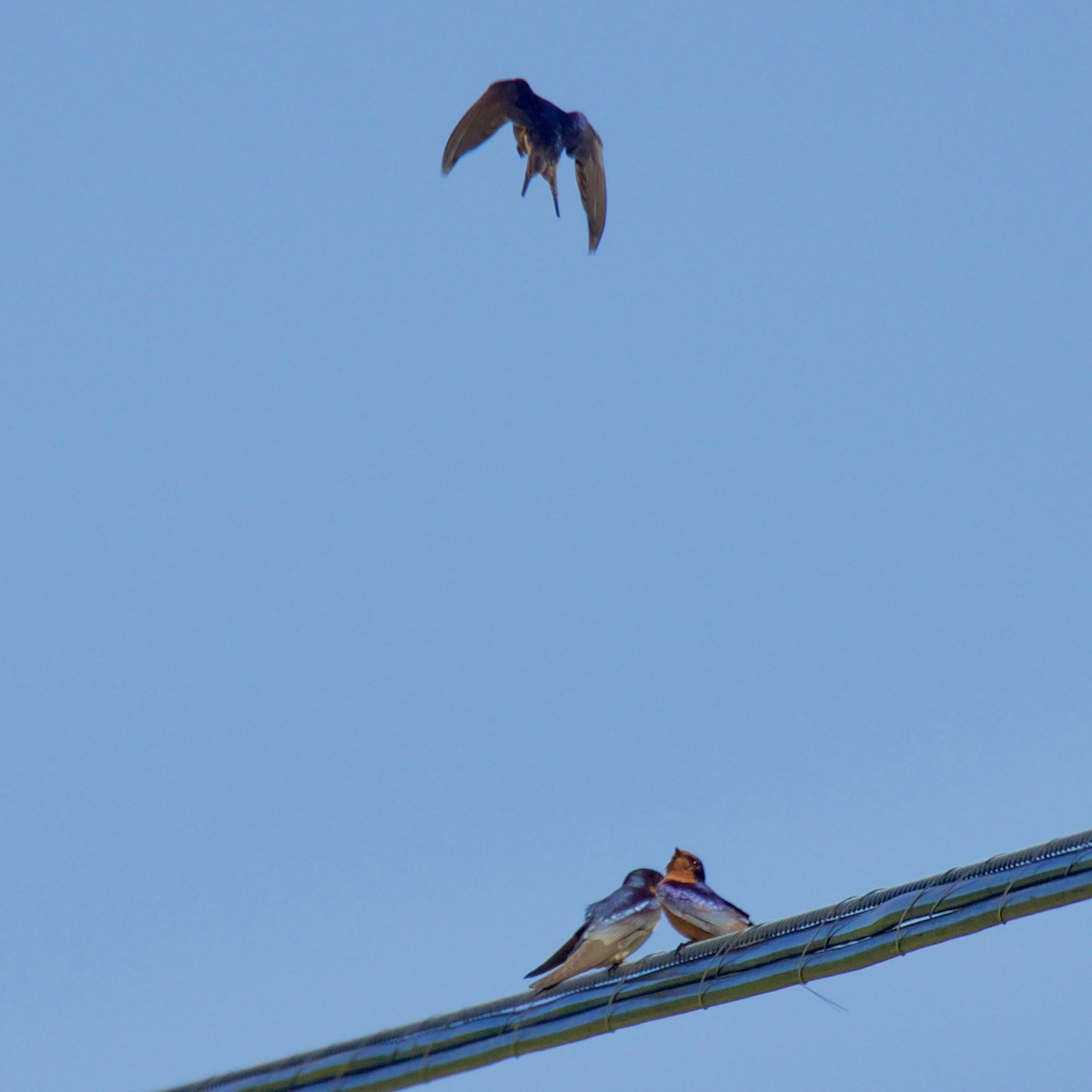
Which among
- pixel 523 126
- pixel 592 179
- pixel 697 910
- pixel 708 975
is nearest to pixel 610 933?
pixel 697 910

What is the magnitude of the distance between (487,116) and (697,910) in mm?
6795

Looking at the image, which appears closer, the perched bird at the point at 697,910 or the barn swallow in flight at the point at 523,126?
the perched bird at the point at 697,910

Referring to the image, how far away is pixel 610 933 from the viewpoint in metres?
10.2

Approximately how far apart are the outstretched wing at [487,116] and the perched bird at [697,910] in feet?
20.4

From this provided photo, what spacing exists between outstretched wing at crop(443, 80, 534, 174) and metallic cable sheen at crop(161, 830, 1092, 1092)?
837 centimetres

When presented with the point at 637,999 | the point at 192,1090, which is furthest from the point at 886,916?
the point at 192,1090

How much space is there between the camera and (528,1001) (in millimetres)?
7555

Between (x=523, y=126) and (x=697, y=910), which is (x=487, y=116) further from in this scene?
(x=697, y=910)

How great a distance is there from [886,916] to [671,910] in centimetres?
429

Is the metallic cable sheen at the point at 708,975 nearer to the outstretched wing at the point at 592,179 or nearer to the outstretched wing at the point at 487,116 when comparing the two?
the outstretched wing at the point at 487,116

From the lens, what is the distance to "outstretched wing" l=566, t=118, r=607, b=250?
50.9 feet

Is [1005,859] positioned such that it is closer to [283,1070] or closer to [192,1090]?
[283,1070]

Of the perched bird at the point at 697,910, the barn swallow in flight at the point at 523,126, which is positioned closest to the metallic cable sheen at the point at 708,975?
the perched bird at the point at 697,910

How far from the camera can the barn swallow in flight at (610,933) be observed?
989cm
